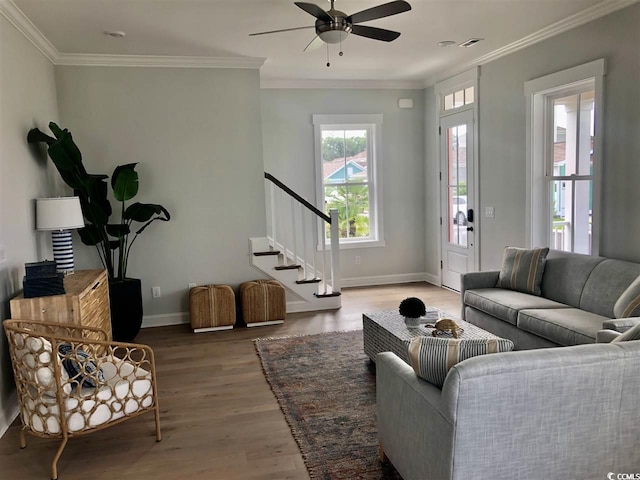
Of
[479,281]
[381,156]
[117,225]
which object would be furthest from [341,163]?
[117,225]

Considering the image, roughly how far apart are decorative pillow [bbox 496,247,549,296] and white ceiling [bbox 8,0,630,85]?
6.65 feet

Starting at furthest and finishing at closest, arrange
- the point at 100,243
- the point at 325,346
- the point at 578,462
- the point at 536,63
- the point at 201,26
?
the point at 100,243
the point at 536,63
the point at 325,346
the point at 201,26
the point at 578,462

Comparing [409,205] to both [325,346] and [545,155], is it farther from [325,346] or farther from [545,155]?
[325,346]

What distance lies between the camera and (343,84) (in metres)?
7.21

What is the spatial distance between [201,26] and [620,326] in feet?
12.5

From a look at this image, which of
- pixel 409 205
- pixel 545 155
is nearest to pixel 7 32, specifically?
pixel 545 155

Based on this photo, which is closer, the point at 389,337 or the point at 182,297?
the point at 389,337

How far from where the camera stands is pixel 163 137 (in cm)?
565

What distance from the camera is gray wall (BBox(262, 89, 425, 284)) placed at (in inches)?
278

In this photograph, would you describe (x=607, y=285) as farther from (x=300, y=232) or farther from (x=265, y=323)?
(x=300, y=232)

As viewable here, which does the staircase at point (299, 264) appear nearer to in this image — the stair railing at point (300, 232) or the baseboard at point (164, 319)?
the stair railing at point (300, 232)

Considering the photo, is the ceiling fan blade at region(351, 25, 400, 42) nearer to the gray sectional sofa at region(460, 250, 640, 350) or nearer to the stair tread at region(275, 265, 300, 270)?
the gray sectional sofa at region(460, 250, 640, 350)

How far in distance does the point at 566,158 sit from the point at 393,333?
260 cm

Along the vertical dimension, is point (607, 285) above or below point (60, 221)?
below
